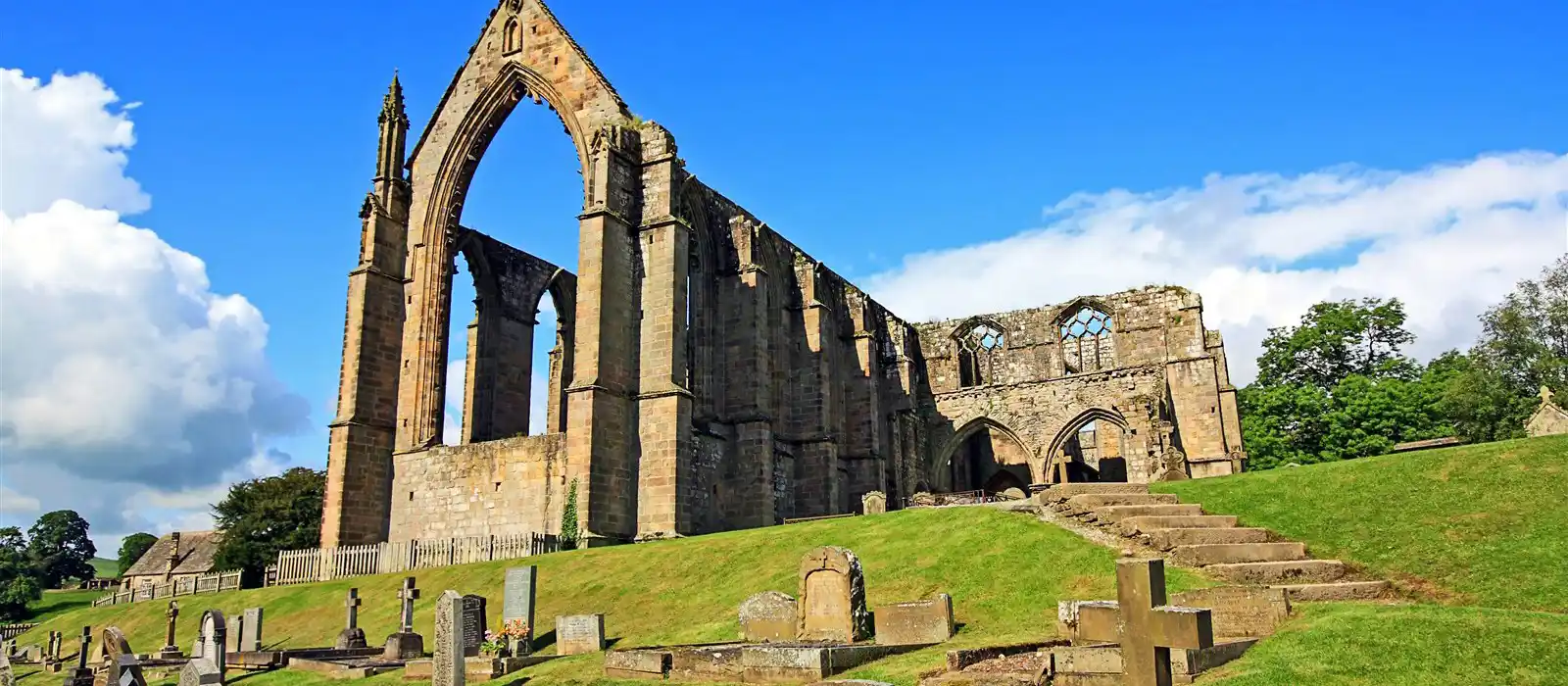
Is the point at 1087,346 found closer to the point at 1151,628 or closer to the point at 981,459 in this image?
the point at 981,459

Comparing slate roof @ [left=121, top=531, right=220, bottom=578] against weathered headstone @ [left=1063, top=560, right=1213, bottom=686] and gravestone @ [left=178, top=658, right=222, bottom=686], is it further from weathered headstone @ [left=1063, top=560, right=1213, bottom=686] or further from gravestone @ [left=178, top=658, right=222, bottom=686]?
weathered headstone @ [left=1063, top=560, right=1213, bottom=686]

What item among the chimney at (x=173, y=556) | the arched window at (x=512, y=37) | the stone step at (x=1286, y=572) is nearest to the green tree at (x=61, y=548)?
the chimney at (x=173, y=556)

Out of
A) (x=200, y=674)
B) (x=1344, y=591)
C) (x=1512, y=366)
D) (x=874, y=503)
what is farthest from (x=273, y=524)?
(x=1512, y=366)

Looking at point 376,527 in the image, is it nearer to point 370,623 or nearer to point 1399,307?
point 370,623

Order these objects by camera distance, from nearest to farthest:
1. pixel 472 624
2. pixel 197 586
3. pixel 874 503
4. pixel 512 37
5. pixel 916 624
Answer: pixel 916 624 → pixel 472 624 → pixel 874 503 → pixel 197 586 → pixel 512 37

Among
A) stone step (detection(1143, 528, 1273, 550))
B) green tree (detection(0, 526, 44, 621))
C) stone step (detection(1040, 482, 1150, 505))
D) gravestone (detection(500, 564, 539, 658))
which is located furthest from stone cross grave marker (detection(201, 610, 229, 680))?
green tree (detection(0, 526, 44, 621))

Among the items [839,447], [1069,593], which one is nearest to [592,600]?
[1069,593]

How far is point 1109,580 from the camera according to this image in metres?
14.0

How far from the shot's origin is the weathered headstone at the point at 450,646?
1180cm

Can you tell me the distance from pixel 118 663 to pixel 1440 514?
17774mm

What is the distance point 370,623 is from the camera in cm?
2050

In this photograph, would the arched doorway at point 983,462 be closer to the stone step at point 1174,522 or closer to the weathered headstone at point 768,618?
the stone step at point 1174,522

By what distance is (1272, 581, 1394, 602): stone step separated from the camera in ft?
42.2

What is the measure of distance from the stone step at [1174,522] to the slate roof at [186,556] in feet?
167
